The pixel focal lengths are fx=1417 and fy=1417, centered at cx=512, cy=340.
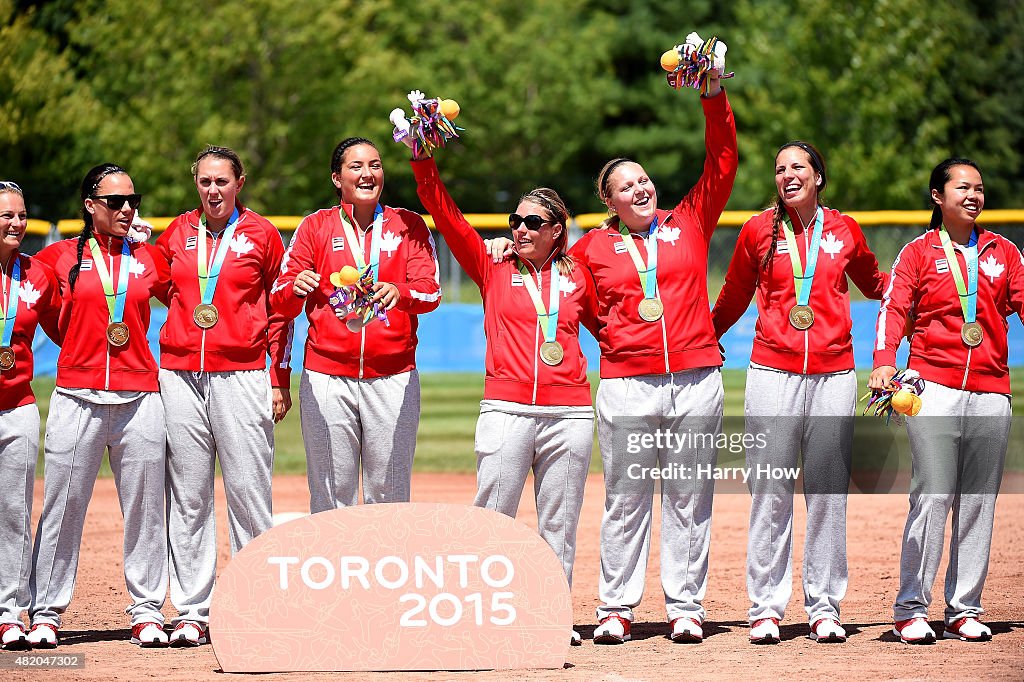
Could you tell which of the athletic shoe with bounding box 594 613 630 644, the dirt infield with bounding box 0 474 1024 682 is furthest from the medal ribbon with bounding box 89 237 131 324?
the athletic shoe with bounding box 594 613 630 644

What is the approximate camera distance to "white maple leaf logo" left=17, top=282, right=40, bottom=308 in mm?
6531

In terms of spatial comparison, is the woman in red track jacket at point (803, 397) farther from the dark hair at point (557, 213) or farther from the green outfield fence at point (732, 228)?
the green outfield fence at point (732, 228)

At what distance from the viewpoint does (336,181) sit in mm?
6746

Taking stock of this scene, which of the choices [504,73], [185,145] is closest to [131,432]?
[185,145]

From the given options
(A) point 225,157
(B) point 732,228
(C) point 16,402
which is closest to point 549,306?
(A) point 225,157

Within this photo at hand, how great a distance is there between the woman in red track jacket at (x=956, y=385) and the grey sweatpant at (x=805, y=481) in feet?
0.83

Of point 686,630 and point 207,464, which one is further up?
point 207,464

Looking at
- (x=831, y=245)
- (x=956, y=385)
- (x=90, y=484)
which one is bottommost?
(x=90, y=484)

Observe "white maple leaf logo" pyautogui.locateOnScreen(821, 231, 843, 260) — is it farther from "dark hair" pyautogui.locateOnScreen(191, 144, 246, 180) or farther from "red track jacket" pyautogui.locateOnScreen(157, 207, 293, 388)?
"dark hair" pyautogui.locateOnScreen(191, 144, 246, 180)

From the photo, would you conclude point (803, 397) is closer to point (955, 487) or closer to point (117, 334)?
point (955, 487)

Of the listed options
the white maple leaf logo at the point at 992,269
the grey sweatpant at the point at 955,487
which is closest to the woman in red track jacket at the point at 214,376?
the grey sweatpant at the point at 955,487

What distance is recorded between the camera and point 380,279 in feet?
21.7

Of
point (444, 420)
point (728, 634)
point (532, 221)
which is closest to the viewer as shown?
point (532, 221)

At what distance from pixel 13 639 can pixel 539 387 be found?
263 cm
